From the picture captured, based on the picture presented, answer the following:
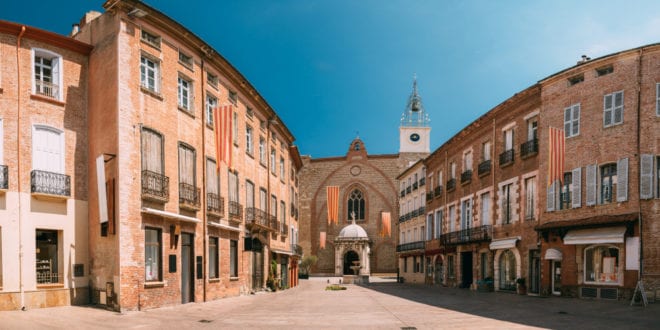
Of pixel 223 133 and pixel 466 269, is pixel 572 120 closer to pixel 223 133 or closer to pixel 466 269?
pixel 223 133

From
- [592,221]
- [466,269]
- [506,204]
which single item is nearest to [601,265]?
[592,221]

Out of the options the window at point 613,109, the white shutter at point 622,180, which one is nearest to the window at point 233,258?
the white shutter at point 622,180

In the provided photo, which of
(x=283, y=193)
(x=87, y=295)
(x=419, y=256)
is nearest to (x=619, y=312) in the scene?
(x=87, y=295)

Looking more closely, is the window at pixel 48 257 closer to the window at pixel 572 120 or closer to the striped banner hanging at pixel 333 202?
the window at pixel 572 120

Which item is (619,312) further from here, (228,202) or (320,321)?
(228,202)

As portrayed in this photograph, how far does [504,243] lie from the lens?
29.1m

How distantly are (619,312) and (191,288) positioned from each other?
50.1 feet

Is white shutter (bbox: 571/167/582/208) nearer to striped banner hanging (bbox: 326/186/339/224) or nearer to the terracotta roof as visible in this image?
the terracotta roof

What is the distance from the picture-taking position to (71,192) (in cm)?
1802

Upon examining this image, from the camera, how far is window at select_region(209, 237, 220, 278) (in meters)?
23.7

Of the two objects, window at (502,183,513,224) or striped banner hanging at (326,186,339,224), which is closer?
window at (502,183,513,224)

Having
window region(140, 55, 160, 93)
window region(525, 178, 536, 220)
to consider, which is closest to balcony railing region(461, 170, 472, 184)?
window region(525, 178, 536, 220)

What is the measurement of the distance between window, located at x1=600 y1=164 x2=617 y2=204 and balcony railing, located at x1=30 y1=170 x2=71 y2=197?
20.4m

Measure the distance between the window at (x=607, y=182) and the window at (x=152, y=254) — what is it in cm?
1766
